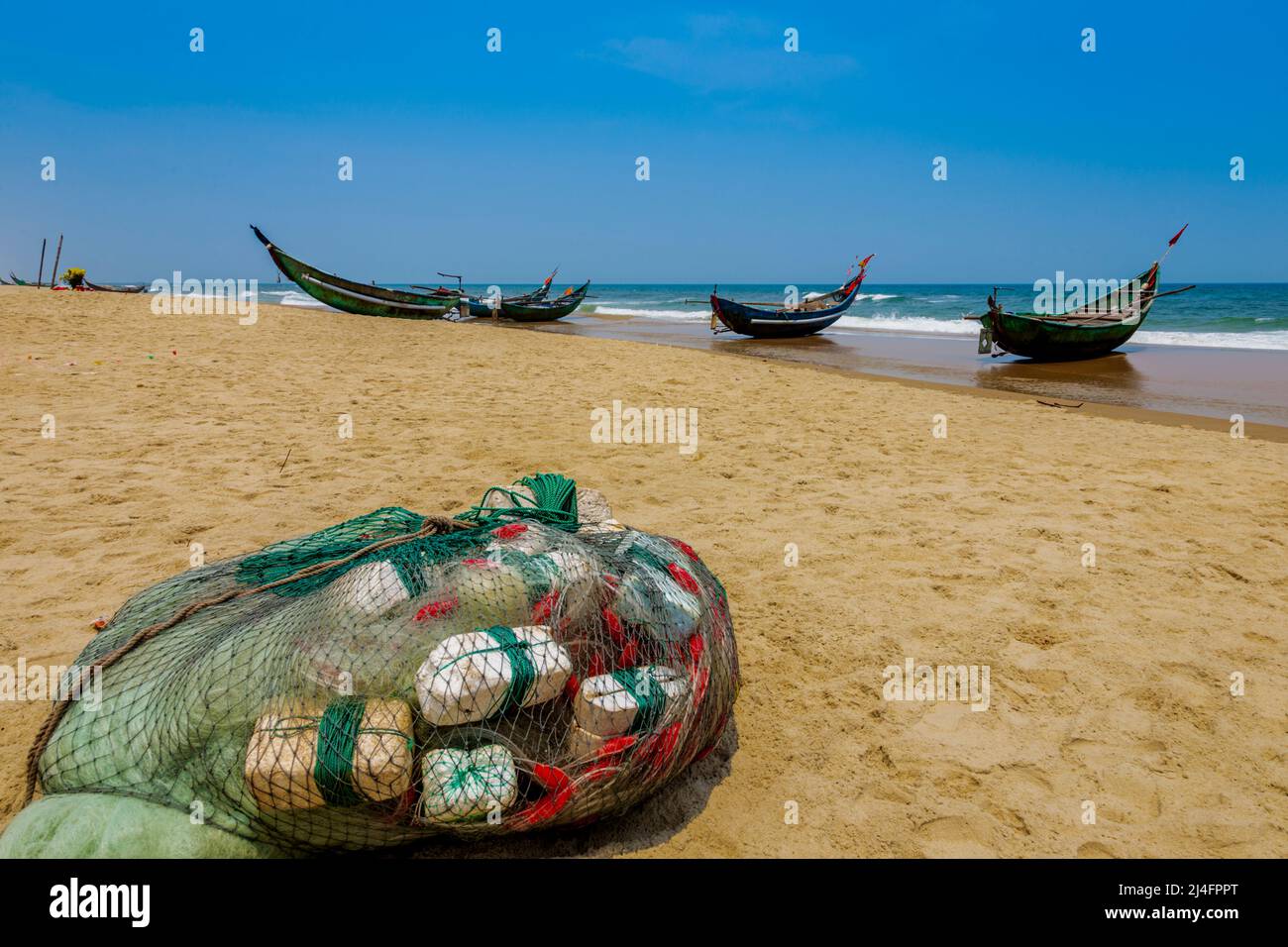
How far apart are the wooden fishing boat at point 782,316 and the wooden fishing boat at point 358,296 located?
9304mm

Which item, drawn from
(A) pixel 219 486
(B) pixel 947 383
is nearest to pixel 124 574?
(A) pixel 219 486

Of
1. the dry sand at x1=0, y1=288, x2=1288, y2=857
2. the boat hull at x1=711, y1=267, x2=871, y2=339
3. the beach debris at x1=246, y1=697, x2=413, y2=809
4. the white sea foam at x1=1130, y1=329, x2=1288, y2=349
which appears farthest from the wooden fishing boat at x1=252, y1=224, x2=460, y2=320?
the white sea foam at x1=1130, y1=329, x2=1288, y2=349

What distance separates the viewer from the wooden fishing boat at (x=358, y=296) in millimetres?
19578

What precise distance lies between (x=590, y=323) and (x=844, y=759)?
87.9 ft

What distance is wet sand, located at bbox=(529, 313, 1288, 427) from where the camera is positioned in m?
10.3

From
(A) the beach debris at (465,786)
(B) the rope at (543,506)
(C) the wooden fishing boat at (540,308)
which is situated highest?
(C) the wooden fishing boat at (540,308)

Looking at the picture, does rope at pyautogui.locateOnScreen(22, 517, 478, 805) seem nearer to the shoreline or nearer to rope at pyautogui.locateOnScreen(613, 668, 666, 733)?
rope at pyautogui.locateOnScreen(613, 668, 666, 733)

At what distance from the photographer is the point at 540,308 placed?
2753 cm

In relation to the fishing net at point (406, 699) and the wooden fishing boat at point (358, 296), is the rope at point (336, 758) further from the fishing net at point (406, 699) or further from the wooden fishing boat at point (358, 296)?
the wooden fishing boat at point (358, 296)

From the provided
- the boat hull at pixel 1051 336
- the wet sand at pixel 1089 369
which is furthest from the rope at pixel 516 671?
the boat hull at pixel 1051 336

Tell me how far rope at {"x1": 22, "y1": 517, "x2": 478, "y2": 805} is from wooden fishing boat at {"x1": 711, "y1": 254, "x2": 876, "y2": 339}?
62.7 ft

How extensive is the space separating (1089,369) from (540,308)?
1925 centimetres

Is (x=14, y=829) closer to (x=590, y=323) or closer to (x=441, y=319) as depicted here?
(x=441, y=319)

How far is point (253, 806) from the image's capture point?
1857 mm
